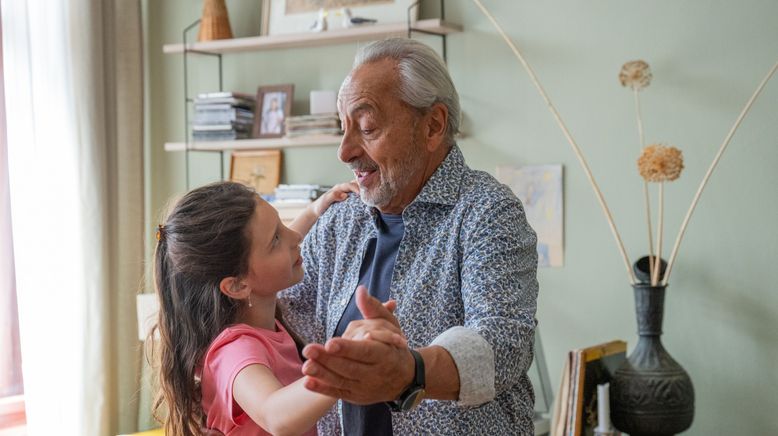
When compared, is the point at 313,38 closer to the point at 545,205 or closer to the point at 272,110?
the point at 272,110

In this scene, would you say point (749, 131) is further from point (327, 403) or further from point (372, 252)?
point (327, 403)

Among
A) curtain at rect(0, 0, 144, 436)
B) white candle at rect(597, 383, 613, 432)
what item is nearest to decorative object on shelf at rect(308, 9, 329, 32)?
curtain at rect(0, 0, 144, 436)

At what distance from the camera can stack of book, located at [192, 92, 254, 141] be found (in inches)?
171

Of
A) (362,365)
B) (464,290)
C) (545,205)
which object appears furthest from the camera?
(545,205)

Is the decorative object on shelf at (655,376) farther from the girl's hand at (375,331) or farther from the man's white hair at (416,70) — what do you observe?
the girl's hand at (375,331)

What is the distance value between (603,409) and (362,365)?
6.81 feet

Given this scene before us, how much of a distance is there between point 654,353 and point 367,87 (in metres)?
1.74

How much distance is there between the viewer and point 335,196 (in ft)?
6.77

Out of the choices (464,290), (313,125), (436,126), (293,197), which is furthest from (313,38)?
(464,290)

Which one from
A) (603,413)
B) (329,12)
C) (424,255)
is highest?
(329,12)

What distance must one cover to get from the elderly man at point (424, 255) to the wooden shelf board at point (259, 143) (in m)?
2.02

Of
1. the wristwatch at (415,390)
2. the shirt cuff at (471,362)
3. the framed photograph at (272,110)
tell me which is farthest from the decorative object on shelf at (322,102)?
the wristwatch at (415,390)

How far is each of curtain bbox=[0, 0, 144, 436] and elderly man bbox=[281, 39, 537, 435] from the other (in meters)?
2.20

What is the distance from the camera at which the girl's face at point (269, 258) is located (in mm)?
1894
